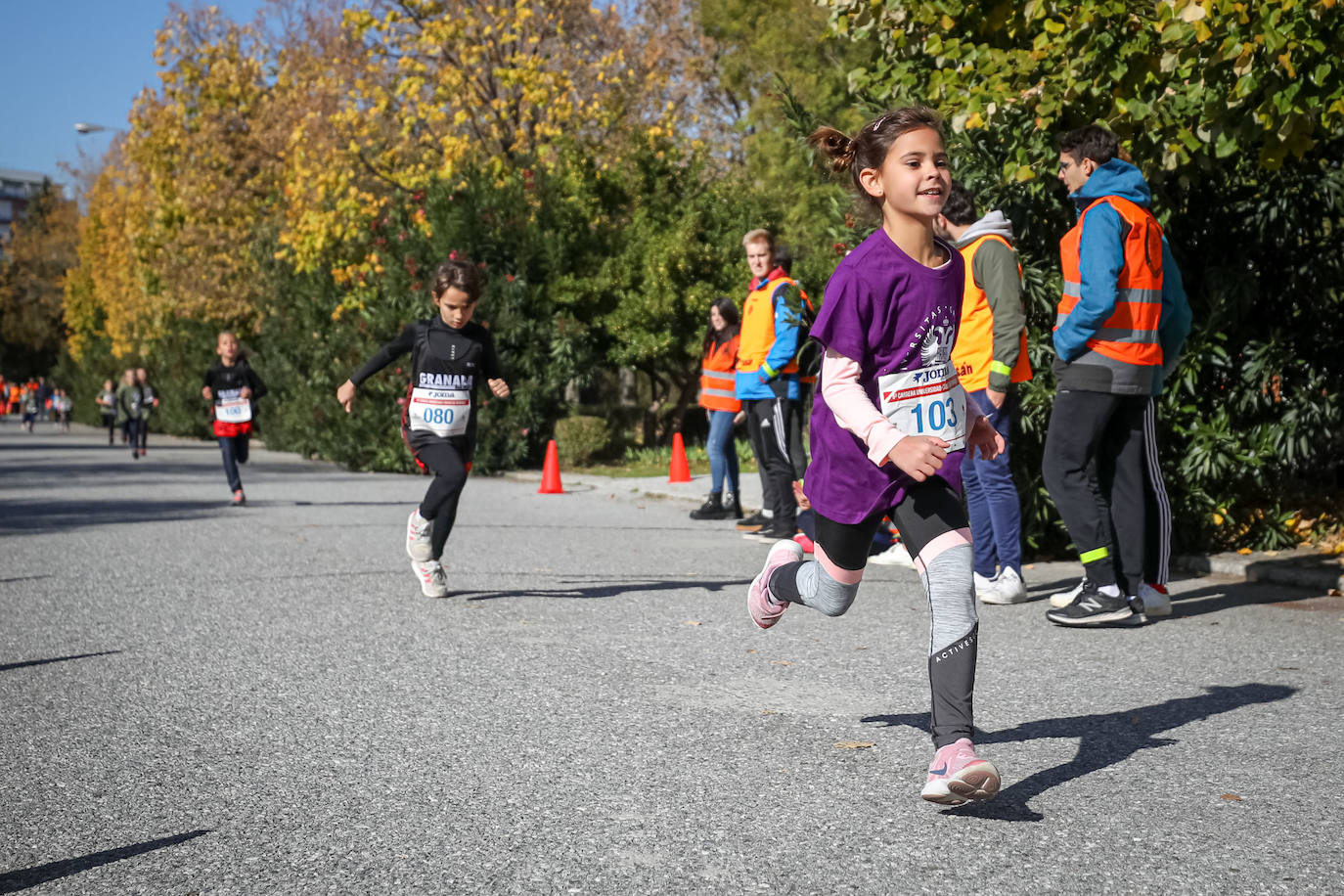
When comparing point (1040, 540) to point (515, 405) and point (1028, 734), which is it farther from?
point (515, 405)

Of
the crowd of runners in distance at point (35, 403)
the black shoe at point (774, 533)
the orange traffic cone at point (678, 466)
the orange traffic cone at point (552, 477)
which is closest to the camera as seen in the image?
the black shoe at point (774, 533)

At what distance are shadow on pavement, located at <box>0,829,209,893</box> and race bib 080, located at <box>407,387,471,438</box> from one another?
4271 millimetres

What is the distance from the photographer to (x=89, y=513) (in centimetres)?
1378

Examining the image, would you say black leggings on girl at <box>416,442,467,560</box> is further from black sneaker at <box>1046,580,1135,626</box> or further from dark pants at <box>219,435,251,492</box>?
dark pants at <box>219,435,251,492</box>

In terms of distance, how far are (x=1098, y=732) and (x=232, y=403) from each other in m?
11.4

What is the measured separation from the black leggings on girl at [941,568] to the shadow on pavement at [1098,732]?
0.26 metres

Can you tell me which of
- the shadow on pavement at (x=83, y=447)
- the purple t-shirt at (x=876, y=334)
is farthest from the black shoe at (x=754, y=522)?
the shadow on pavement at (x=83, y=447)

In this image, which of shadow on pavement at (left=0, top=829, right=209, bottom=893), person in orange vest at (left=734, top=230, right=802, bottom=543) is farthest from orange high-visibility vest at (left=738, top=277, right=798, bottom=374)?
shadow on pavement at (left=0, top=829, right=209, bottom=893)

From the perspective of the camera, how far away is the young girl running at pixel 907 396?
12.8ft

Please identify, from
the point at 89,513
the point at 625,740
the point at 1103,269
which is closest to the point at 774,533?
the point at 1103,269

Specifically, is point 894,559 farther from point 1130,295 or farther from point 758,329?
point 1130,295

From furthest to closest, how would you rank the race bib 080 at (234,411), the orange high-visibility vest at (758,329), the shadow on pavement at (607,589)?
the race bib 080 at (234,411) → the orange high-visibility vest at (758,329) → the shadow on pavement at (607,589)

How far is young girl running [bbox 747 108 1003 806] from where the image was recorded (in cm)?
391

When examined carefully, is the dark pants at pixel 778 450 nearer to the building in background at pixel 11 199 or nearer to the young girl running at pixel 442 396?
the young girl running at pixel 442 396
